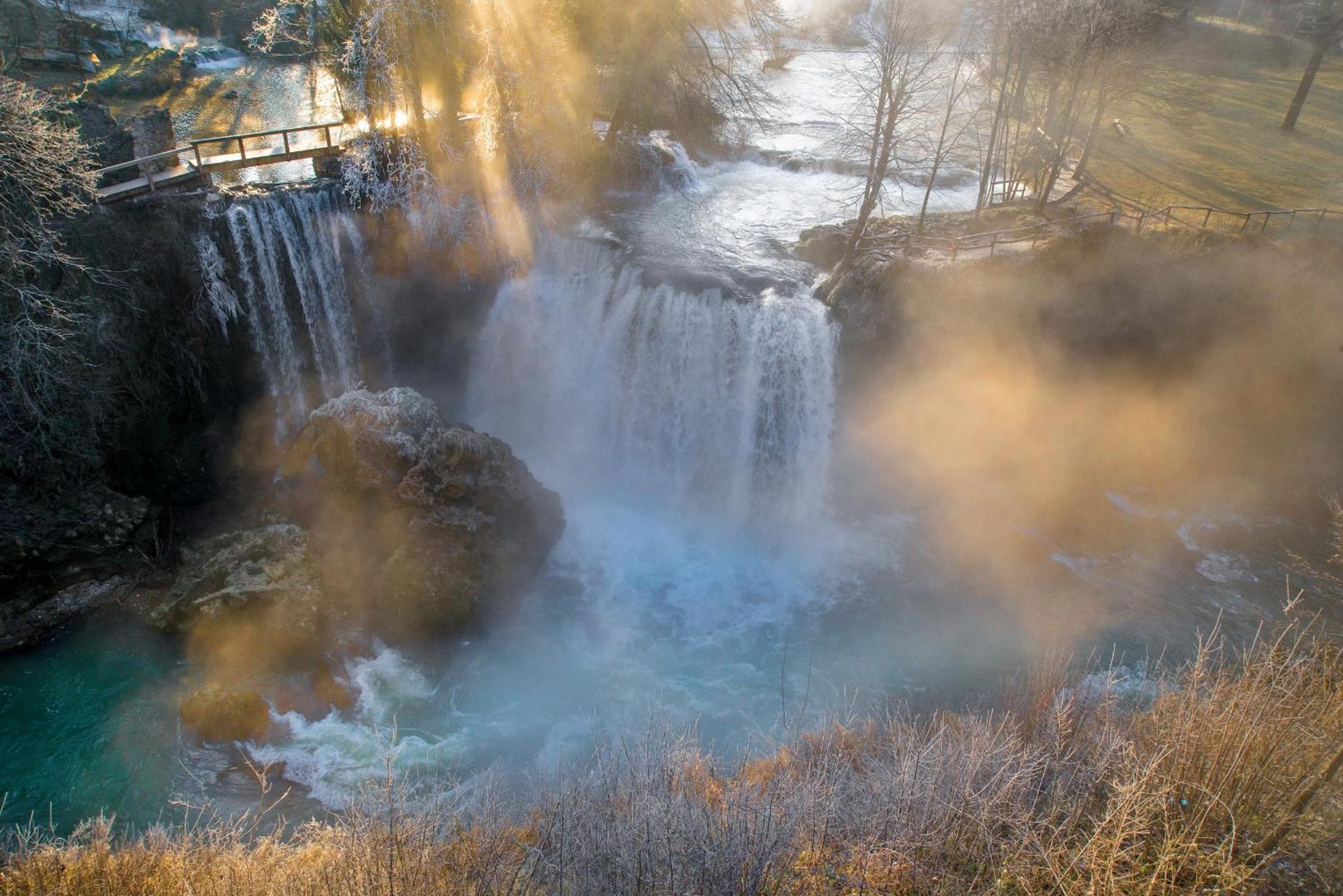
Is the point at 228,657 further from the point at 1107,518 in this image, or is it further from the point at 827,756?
the point at 1107,518

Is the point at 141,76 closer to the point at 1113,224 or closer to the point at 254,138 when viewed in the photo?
the point at 254,138

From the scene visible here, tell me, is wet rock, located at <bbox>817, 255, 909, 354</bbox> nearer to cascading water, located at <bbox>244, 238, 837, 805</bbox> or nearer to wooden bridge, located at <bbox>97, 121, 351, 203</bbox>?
cascading water, located at <bbox>244, 238, 837, 805</bbox>

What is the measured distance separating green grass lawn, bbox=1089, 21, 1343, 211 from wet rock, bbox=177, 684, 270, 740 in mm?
23825

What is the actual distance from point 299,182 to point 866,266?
1297cm

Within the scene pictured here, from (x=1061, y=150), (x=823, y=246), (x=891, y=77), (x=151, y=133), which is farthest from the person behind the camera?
(x=1061, y=150)

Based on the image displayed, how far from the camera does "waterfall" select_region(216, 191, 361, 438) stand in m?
14.9

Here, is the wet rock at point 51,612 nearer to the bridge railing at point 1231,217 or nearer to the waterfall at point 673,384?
the waterfall at point 673,384

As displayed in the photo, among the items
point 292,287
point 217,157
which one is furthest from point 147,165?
point 292,287

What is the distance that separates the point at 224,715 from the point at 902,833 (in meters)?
9.90

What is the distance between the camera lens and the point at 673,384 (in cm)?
1661

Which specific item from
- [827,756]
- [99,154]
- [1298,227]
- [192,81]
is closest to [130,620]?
[99,154]

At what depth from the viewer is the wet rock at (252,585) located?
1197 cm

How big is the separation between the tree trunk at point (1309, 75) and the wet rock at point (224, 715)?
34761 mm

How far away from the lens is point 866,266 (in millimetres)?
16922
